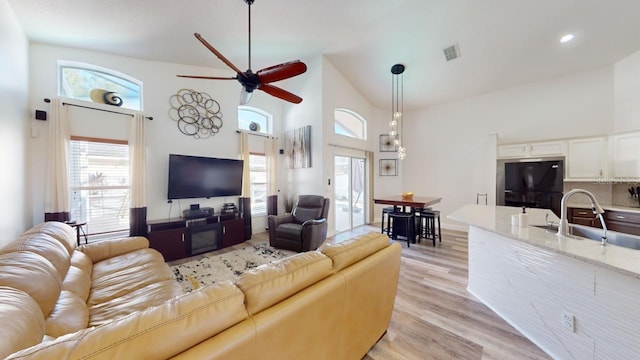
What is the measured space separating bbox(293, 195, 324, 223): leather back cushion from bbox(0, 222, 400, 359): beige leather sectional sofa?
2.47 m

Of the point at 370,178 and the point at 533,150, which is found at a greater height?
the point at 533,150

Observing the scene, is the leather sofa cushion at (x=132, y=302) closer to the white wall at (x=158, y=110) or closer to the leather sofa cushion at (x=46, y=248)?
the leather sofa cushion at (x=46, y=248)

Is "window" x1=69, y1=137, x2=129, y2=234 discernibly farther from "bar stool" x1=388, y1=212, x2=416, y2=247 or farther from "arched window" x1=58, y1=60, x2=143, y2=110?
"bar stool" x1=388, y1=212, x2=416, y2=247

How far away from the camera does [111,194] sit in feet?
11.5

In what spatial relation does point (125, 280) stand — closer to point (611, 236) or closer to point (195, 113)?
point (195, 113)

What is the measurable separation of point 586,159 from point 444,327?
4.55m

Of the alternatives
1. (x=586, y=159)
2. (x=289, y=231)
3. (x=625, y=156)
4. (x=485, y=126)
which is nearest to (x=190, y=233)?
(x=289, y=231)

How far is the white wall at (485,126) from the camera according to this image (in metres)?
4.10

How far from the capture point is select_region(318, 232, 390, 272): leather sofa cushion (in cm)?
138

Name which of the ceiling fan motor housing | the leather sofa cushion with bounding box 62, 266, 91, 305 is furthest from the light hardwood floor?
the ceiling fan motor housing

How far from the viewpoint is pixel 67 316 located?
1287 mm

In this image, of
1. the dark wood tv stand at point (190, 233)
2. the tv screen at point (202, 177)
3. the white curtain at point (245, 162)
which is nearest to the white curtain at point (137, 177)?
the dark wood tv stand at point (190, 233)

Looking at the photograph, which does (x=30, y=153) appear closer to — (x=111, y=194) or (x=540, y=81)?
(x=111, y=194)

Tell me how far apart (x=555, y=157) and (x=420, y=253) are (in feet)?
10.7
